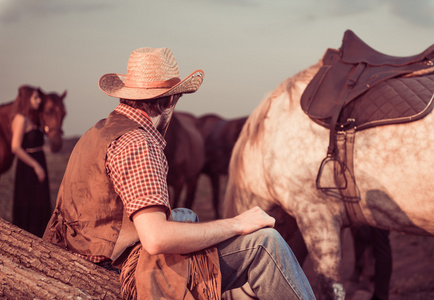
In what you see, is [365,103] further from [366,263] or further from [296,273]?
[366,263]

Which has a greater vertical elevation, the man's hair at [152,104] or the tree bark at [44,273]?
the man's hair at [152,104]

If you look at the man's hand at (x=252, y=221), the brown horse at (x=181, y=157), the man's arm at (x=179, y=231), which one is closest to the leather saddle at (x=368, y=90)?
the man's hand at (x=252, y=221)

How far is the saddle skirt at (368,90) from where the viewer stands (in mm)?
2828

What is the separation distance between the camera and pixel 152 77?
195 centimetres

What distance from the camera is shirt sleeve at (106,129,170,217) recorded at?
1.63 meters

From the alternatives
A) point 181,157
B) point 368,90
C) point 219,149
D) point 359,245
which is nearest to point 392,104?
point 368,90

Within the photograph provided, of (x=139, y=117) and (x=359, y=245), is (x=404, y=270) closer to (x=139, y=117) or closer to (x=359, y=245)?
(x=359, y=245)

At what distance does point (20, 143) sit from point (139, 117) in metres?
3.39

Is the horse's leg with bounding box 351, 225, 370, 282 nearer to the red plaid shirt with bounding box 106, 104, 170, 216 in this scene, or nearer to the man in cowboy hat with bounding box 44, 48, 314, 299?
the man in cowboy hat with bounding box 44, 48, 314, 299

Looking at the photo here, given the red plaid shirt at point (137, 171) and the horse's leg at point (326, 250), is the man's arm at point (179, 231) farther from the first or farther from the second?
the horse's leg at point (326, 250)

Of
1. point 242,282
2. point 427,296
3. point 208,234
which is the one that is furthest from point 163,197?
point 427,296

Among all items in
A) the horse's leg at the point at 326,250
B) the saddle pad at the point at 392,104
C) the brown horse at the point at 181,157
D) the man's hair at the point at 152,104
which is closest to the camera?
the man's hair at the point at 152,104

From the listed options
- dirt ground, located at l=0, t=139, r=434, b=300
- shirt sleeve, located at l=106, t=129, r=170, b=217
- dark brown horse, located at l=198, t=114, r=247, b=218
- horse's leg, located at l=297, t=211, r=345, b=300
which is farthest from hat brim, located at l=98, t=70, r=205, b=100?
dark brown horse, located at l=198, t=114, r=247, b=218

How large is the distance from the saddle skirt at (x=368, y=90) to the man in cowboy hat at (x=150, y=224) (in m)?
1.30
